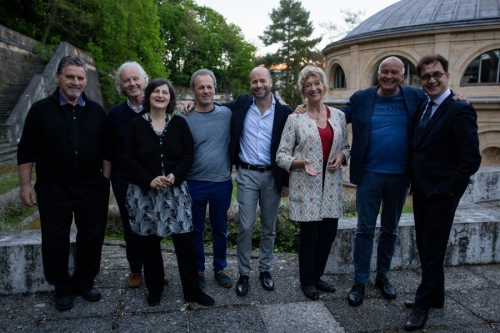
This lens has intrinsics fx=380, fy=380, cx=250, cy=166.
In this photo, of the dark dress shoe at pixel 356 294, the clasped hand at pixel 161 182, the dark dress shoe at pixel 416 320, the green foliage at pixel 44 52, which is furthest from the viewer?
the green foliage at pixel 44 52

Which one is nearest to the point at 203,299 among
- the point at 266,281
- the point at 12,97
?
the point at 266,281

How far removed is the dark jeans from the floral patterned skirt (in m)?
1.15

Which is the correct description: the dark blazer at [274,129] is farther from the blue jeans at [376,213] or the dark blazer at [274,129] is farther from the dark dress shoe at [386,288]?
the dark dress shoe at [386,288]

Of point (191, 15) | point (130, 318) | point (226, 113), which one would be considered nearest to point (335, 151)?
point (226, 113)

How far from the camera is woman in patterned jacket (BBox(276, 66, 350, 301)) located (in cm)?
355

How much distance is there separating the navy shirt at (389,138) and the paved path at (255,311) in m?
1.31

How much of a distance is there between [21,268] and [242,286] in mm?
2175

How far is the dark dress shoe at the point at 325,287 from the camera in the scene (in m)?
3.80

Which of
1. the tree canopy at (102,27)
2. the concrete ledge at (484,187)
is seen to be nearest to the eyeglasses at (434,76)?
the concrete ledge at (484,187)

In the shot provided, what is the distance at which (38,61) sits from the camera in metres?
18.6

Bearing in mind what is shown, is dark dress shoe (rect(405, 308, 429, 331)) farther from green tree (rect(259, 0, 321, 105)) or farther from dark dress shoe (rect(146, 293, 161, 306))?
green tree (rect(259, 0, 321, 105))

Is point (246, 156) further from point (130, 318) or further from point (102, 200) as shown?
point (130, 318)

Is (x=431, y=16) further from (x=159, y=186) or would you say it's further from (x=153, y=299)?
(x=153, y=299)

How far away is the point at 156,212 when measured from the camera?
11.0 ft
